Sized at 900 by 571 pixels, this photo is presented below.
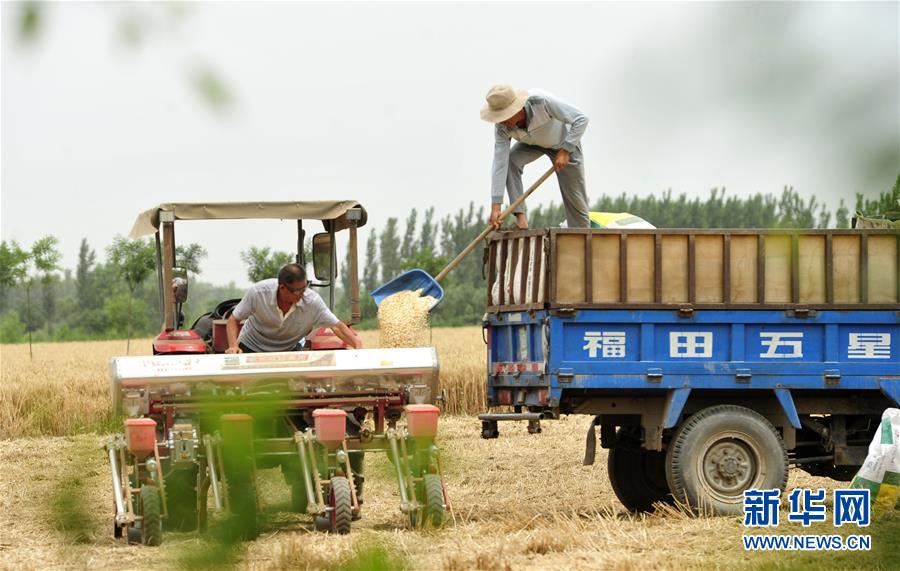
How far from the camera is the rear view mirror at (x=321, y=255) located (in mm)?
10398

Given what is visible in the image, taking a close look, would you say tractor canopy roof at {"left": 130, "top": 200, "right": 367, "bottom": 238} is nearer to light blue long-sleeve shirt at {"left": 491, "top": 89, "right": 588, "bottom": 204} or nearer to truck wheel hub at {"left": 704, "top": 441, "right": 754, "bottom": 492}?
light blue long-sleeve shirt at {"left": 491, "top": 89, "right": 588, "bottom": 204}

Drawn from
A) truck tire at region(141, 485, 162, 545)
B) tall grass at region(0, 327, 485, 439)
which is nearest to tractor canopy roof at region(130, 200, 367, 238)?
truck tire at region(141, 485, 162, 545)

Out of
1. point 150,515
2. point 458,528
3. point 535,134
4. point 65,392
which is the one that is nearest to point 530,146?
point 535,134

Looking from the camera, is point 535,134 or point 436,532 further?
point 535,134

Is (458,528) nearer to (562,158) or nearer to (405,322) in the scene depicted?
(405,322)

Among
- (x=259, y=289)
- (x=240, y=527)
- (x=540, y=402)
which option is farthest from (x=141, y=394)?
(x=240, y=527)

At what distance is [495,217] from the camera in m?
9.39

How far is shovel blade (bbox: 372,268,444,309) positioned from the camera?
9859 millimetres

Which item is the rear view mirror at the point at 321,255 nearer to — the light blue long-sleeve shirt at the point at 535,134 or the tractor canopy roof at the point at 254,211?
the tractor canopy roof at the point at 254,211

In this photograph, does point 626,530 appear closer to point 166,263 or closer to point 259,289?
point 259,289

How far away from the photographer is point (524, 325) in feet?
29.4

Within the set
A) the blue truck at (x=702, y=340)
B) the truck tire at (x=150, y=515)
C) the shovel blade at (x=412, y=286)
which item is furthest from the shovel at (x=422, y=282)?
the truck tire at (x=150, y=515)

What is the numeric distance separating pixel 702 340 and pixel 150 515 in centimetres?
367

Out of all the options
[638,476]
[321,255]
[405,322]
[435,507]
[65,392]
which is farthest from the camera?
[65,392]
